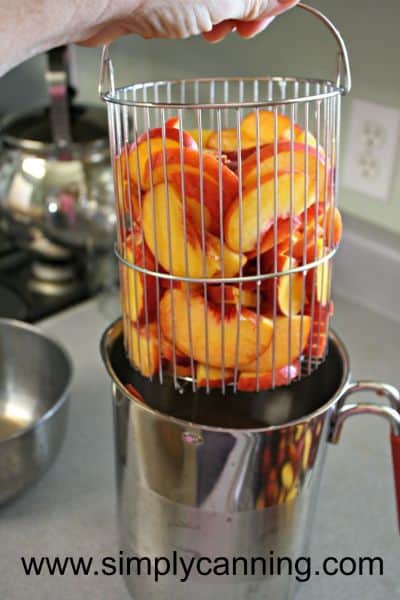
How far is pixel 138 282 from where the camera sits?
1.50ft

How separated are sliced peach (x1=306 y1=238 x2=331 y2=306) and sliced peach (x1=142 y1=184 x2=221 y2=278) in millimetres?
67

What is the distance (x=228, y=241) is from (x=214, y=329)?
58 millimetres

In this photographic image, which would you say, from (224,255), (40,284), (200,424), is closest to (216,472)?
(200,424)

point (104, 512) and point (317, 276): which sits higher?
point (317, 276)

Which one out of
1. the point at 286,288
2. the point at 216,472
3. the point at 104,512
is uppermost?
the point at 286,288

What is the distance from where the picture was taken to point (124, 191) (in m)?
0.45

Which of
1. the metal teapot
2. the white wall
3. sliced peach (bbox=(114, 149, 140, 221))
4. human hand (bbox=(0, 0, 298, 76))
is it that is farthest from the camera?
the metal teapot

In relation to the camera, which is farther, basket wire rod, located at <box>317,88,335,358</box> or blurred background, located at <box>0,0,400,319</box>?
blurred background, located at <box>0,0,400,319</box>

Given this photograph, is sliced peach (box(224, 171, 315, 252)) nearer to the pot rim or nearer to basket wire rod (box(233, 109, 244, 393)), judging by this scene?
basket wire rod (box(233, 109, 244, 393))

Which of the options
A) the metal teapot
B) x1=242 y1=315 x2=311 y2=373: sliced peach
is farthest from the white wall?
x1=242 y1=315 x2=311 y2=373: sliced peach

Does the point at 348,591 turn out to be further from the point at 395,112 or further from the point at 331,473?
the point at 395,112

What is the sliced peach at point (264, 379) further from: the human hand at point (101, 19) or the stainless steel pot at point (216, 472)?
the human hand at point (101, 19)

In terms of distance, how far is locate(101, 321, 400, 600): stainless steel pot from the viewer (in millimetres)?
438

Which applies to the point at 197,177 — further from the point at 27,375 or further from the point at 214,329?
the point at 27,375
